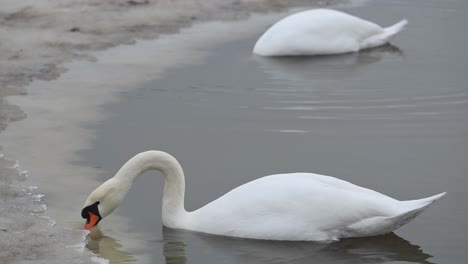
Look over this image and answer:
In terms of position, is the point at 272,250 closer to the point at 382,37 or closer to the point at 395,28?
the point at 382,37

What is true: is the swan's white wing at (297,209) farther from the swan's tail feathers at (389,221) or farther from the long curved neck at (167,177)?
the long curved neck at (167,177)

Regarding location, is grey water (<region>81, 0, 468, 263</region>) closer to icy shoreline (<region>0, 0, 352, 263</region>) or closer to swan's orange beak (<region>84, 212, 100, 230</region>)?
swan's orange beak (<region>84, 212, 100, 230</region>)

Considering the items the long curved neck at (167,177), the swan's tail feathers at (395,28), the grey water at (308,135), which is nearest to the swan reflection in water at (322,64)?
the grey water at (308,135)

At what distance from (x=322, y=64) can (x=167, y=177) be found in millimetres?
5364

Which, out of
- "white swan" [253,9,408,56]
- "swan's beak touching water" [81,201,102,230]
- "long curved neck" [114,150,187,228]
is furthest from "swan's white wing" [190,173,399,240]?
"white swan" [253,9,408,56]

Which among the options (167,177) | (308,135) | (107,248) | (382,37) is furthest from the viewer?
(382,37)

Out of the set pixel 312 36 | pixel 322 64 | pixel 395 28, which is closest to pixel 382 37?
pixel 395 28

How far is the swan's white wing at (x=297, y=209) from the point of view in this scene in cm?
725

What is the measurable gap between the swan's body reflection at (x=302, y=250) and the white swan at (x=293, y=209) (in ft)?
0.17

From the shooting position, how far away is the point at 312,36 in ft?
43.3

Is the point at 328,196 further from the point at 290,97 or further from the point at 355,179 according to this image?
the point at 290,97

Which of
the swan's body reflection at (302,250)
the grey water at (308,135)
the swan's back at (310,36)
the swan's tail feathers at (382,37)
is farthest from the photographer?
the swan's tail feathers at (382,37)

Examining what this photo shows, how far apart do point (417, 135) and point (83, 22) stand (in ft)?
20.2

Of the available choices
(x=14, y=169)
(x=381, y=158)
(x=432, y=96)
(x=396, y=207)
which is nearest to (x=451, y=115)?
(x=432, y=96)
